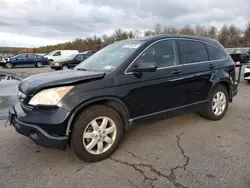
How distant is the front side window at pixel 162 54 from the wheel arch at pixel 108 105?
75 centimetres

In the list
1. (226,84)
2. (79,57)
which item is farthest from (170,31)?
(226,84)

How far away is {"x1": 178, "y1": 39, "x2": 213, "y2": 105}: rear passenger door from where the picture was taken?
3.73 meters

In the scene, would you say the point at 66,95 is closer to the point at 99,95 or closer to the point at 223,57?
the point at 99,95

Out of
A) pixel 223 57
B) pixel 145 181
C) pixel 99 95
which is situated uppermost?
pixel 223 57

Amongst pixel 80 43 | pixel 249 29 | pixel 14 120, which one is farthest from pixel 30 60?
pixel 249 29

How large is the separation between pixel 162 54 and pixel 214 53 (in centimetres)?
145

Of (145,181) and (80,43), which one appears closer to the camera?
(145,181)

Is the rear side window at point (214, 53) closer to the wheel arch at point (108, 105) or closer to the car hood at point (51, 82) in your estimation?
the wheel arch at point (108, 105)

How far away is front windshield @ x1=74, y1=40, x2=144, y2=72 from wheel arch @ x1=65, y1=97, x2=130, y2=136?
18.8 inches

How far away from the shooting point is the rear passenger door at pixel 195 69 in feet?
12.2

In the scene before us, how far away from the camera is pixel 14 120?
2.87 meters

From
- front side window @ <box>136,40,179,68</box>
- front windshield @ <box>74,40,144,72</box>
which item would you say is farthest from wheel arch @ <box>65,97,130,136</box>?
front side window @ <box>136,40,179,68</box>

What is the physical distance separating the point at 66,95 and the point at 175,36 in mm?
2263

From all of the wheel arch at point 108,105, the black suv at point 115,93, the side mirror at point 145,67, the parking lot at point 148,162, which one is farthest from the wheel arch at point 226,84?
the wheel arch at point 108,105
